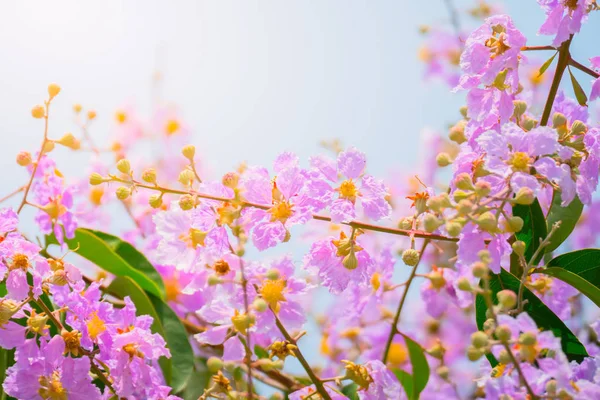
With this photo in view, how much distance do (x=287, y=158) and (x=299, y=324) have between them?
0.70 ft

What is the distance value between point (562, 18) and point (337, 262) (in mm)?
418

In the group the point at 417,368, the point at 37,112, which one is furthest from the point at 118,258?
the point at 417,368

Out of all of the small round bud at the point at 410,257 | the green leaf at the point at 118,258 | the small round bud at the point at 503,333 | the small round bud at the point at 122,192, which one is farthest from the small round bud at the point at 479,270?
the green leaf at the point at 118,258

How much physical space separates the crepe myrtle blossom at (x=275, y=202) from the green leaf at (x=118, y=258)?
0.92ft

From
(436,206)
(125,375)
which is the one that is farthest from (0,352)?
(436,206)

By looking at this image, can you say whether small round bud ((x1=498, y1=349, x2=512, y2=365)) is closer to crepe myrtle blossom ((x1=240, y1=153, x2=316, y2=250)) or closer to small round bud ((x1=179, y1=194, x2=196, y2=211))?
crepe myrtle blossom ((x1=240, y1=153, x2=316, y2=250))

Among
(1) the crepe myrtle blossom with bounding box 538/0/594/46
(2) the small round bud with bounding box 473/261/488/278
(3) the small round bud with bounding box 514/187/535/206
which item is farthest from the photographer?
(1) the crepe myrtle blossom with bounding box 538/0/594/46

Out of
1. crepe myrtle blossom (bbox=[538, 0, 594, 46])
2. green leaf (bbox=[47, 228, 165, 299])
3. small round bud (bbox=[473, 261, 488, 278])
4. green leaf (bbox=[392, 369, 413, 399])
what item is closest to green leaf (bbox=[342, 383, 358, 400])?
green leaf (bbox=[392, 369, 413, 399])

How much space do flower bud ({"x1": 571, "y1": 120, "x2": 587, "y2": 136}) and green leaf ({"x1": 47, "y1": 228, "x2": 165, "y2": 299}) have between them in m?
0.64

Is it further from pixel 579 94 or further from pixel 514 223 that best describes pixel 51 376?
pixel 579 94

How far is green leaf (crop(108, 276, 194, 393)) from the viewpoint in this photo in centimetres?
98

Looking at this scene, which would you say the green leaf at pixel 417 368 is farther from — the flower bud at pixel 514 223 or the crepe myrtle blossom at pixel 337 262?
the flower bud at pixel 514 223

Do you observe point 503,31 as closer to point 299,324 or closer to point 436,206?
point 436,206

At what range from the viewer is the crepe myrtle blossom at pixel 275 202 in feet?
2.66
